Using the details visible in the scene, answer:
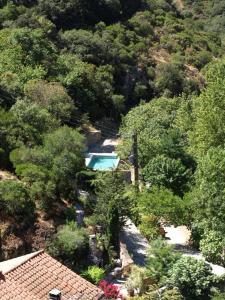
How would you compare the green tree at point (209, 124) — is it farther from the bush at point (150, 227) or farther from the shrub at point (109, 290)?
the shrub at point (109, 290)

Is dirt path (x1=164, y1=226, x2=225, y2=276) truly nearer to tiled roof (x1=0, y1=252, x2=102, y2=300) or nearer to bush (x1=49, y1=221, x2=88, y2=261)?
bush (x1=49, y1=221, x2=88, y2=261)

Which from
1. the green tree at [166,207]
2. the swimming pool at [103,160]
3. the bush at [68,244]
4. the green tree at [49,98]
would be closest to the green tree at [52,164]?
the bush at [68,244]

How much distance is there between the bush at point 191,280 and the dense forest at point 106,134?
0.05 m

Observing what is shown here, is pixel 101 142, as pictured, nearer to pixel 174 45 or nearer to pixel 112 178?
pixel 112 178

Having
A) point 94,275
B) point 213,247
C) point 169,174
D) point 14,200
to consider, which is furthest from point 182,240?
point 14,200

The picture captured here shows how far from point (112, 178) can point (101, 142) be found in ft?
68.5

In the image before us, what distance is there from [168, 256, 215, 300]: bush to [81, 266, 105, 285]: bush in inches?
124

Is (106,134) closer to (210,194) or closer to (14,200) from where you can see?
(210,194)

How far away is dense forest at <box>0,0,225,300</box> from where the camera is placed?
27.1m

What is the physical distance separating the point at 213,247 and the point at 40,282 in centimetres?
1097

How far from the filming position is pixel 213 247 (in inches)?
1154

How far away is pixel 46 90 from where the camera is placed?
4372 cm

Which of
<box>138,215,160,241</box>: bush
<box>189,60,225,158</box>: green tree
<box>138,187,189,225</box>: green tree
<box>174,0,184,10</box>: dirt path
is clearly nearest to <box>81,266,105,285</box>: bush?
<box>138,215,160,241</box>: bush

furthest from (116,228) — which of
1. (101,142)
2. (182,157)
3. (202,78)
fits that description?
(202,78)
